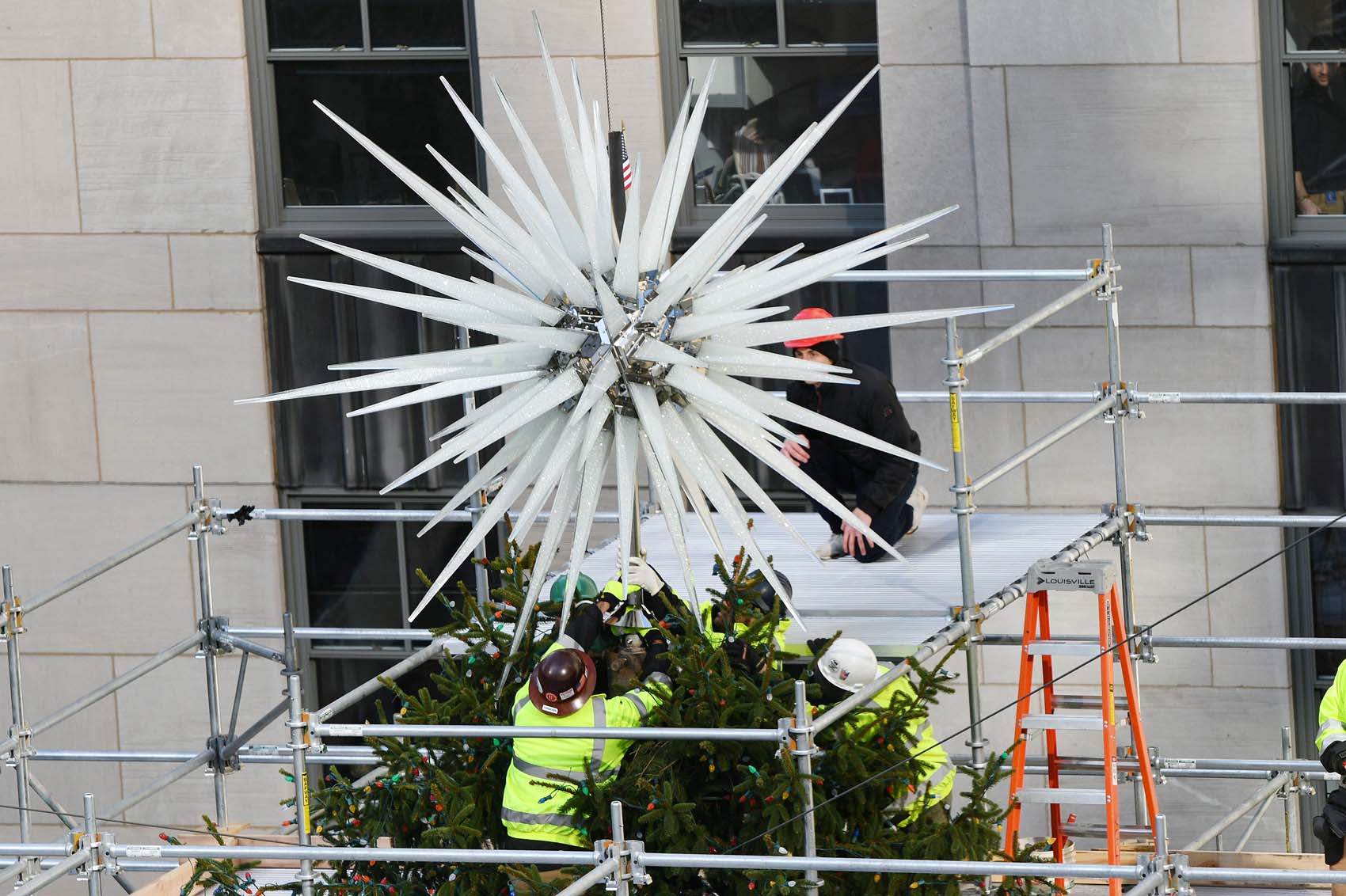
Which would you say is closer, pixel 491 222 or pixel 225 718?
pixel 491 222

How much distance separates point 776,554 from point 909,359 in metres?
2.82

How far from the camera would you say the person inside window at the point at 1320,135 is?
482 inches

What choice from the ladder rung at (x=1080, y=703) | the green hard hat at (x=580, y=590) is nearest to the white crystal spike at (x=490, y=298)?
the green hard hat at (x=580, y=590)

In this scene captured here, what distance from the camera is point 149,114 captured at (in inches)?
537

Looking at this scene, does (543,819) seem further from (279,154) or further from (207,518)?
(279,154)

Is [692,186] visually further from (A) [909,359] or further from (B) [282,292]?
(B) [282,292]

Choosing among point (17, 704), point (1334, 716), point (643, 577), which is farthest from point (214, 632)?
point (1334, 716)

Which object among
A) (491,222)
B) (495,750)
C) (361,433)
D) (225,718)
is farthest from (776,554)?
(225,718)

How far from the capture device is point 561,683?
308 inches

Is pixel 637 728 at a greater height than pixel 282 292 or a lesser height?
lesser

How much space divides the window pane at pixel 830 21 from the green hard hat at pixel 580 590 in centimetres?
550

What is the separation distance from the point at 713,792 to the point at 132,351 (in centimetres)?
726

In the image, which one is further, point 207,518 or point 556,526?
point 207,518

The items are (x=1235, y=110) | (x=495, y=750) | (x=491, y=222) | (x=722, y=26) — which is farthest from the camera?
(x=722, y=26)
